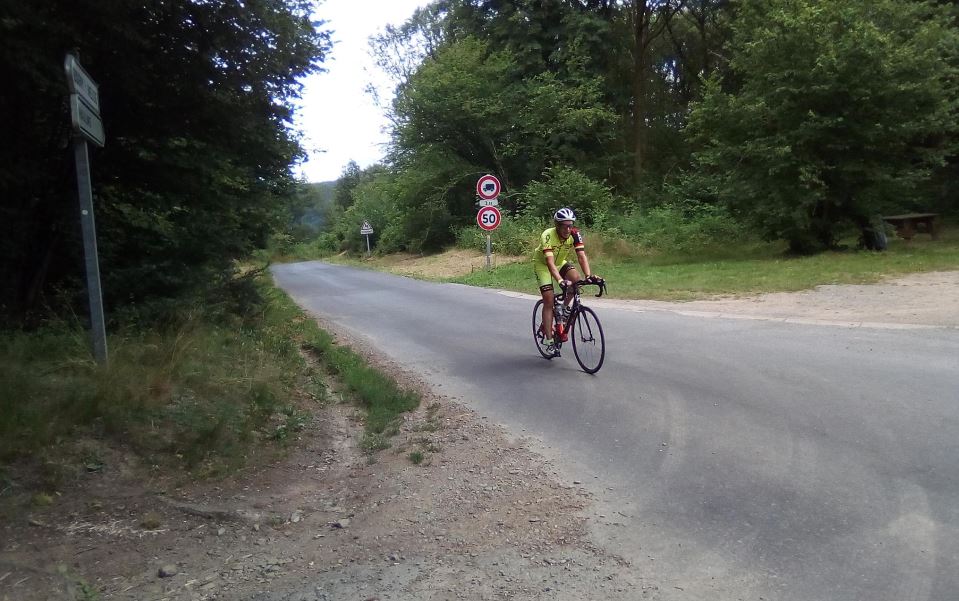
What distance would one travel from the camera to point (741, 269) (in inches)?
687

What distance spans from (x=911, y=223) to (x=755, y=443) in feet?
67.8

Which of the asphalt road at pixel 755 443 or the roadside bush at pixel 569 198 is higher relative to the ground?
the roadside bush at pixel 569 198

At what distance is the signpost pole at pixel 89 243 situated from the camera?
5484 mm

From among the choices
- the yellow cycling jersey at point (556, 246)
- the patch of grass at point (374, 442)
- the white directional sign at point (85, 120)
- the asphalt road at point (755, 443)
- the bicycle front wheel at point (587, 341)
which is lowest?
the patch of grass at point (374, 442)

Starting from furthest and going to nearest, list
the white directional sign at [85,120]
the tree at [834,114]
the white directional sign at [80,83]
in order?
1. the tree at [834,114]
2. the white directional sign at [85,120]
3. the white directional sign at [80,83]

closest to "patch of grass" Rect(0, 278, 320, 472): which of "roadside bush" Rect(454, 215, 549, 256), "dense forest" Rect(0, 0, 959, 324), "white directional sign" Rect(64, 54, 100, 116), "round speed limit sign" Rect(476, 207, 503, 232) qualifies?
"dense forest" Rect(0, 0, 959, 324)

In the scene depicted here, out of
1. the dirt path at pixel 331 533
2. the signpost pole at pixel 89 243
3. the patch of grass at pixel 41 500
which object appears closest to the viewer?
the dirt path at pixel 331 533

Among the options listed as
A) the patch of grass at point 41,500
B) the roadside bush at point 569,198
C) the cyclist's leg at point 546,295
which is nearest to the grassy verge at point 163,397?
the patch of grass at point 41,500

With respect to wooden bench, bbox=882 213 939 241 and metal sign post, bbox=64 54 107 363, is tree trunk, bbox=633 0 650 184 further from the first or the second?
metal sign post, bbox=64 54 107 363

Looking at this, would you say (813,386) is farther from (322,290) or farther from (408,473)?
(322,290)

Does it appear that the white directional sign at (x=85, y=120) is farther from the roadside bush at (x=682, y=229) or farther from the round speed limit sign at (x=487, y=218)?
the roadside bush at (x=682, y=229)

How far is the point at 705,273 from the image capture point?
17.2 metres

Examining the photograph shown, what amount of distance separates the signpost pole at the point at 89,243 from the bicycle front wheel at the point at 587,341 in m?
4.72

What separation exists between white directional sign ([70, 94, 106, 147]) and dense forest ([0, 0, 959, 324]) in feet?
4.27
